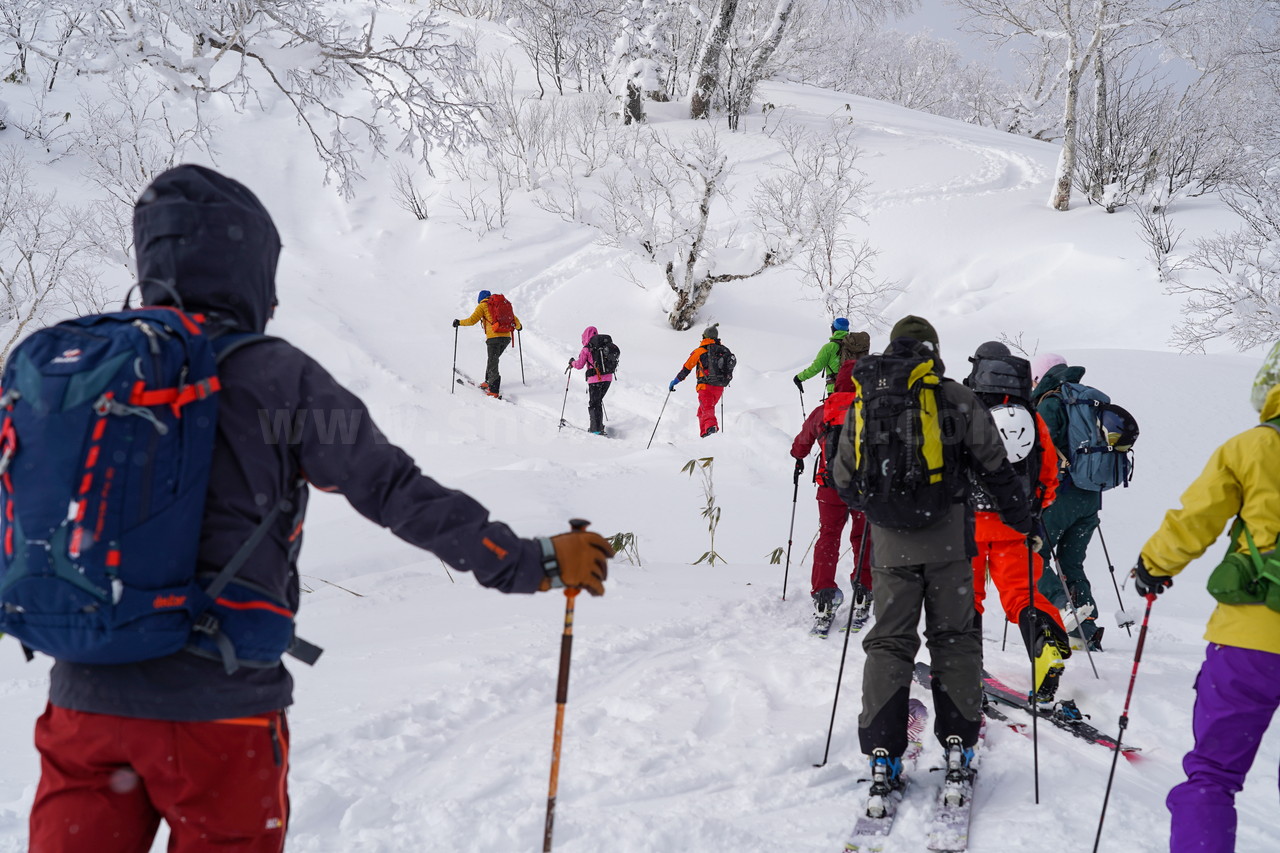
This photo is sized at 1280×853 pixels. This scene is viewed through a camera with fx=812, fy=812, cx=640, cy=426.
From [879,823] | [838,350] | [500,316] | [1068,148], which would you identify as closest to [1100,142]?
[1068,148]

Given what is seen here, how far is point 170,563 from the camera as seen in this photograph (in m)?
1.41

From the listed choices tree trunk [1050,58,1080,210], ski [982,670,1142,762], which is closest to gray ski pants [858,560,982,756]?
ski [982,670,1142,762]

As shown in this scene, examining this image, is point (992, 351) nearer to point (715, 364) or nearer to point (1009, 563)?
point (1009, 563)

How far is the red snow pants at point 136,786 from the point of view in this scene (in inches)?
55.7

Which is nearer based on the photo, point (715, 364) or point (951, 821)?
point (951, 821)

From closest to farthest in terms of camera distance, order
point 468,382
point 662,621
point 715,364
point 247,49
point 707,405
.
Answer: point 662,621
point 247,49
point 715,364
point 707,405
point 468,382

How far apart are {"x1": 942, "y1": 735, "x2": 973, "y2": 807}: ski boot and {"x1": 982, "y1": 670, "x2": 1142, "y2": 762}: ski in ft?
1.36

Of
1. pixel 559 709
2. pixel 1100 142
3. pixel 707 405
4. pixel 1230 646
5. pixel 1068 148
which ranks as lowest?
pixel 707 405

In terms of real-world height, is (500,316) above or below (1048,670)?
above

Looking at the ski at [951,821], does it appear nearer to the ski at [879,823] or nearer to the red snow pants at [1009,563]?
the ski at [879,823]

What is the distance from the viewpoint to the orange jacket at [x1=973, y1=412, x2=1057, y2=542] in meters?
3.90

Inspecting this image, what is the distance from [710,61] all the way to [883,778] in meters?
26.6

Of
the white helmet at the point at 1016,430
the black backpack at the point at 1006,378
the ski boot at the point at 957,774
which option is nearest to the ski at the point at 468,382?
the black backpack at the point at 1006,378

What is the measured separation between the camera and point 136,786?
1.46 m
